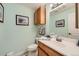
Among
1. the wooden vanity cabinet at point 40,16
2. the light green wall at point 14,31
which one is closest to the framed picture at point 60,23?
the wooden vanity cabinet at point 40,16

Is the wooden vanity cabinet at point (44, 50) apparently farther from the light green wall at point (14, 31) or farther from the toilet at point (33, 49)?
the light green wall at point (14, 31)

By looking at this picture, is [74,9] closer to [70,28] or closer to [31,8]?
[70,28]

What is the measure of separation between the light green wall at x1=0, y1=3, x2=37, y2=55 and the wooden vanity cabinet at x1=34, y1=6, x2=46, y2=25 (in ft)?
0.24

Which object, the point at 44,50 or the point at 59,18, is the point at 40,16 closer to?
the point at 59,18

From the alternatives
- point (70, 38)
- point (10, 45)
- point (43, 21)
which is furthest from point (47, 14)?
point (10, 45)

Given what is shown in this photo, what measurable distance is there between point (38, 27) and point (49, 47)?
43 centimetres

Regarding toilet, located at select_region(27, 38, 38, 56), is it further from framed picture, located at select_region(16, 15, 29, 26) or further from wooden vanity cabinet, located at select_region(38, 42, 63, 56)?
framed picture, located at select_region(16, 15, 29, 26)

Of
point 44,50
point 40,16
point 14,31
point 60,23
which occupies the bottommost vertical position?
point 44,50

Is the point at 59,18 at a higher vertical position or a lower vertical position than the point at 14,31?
higher

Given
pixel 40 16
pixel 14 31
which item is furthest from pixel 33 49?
pixel 40 16

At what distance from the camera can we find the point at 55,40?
193 centimetres

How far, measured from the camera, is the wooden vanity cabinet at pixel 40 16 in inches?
69.6

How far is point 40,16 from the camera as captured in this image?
181 cm

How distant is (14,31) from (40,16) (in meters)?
0.52
